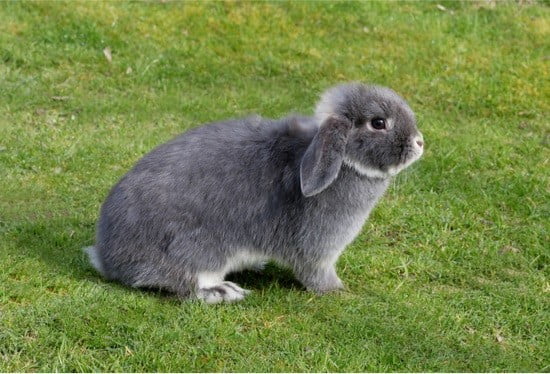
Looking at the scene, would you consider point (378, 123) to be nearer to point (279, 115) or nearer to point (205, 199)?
point (205, 199)

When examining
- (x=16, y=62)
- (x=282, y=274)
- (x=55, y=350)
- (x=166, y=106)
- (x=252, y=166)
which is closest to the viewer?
(x=55, y=350)

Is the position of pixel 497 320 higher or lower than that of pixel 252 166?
lower

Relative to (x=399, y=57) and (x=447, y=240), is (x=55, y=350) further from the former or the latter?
(x=399, y=57)

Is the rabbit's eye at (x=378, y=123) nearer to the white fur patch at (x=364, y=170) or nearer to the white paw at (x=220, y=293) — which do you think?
the white fur patch at (x=364, y=170)

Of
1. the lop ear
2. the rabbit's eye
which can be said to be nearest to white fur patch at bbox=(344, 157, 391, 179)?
the lop ear

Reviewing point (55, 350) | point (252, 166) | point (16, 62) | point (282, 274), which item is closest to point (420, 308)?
point (282, 274)

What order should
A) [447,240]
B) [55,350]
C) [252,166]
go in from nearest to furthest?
[55,350]
[252,166]
[447,240]

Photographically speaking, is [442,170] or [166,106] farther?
[166,106]

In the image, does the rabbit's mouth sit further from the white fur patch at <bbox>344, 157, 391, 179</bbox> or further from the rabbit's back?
the rabbit's back
